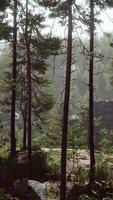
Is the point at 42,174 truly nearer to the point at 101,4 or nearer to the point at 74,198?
the point at 74,198

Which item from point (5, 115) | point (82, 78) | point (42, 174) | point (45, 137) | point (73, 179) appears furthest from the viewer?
point (82, 78)

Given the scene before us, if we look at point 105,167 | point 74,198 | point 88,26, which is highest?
point 88,26

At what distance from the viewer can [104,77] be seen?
331 feet

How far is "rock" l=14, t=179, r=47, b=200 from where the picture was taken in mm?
18422

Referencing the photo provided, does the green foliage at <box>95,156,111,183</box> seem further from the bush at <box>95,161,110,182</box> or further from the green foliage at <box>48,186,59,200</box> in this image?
the green foliage at <box>48,186,59,200</box>

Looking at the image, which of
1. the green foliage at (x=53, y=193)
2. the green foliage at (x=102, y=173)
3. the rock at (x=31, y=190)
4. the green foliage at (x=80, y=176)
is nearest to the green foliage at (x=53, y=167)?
the green foliage at (x=80, y=176)

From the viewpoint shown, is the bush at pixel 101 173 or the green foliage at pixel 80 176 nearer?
the green foliage at pixel 80 176

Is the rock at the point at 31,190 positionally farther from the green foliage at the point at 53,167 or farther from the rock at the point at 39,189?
the green foliage at the point at 53,167

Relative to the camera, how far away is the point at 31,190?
61.1 feet

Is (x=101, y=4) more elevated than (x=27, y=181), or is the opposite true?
(x=101, y=4)

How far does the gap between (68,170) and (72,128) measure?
2.68 metres

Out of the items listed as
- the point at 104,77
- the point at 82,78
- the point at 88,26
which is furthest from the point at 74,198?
the point at 82,78

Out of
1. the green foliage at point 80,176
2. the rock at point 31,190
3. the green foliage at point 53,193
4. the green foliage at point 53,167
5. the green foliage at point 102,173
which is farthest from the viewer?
the green foliage at point 53,167

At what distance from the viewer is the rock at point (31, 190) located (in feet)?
60.4
